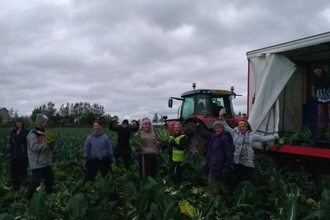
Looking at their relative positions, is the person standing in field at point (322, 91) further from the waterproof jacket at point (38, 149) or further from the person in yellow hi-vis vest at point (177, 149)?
the waterproof jacket at point (38, 149)

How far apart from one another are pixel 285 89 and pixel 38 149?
5.42 metres

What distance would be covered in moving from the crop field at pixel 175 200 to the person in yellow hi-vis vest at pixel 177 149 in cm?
38

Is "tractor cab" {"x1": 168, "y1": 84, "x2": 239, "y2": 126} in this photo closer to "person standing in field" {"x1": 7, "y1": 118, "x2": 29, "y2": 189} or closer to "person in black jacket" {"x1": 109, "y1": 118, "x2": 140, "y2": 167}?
"person in black jacket" {"x1": 109, "y1": 118, "x2": 140, "y2": 167}

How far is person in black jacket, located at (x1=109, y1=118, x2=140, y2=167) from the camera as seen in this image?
29.8 feet

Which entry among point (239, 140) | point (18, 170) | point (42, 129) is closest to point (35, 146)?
point (42, 129)

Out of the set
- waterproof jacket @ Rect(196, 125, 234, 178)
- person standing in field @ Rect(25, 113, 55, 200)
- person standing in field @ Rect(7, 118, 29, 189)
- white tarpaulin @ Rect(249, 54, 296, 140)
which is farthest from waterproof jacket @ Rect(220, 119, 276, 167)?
person standing in field @ Rect(7, 118, 29, 189)

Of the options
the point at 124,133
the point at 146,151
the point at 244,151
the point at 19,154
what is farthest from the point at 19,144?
the point at 244,151

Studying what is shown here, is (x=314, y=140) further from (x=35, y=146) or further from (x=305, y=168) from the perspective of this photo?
(x=35, y=146)

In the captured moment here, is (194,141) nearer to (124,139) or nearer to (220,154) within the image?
(124,139)

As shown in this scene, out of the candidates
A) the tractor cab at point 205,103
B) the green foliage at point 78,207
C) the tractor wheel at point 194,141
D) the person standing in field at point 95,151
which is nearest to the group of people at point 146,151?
the person standing in field at point 95,151

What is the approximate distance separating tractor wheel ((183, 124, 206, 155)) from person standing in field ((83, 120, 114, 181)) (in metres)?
3.54

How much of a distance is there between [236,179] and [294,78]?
319 centimetres

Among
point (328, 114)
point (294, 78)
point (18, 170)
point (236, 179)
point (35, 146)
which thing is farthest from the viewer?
point (294, 78)

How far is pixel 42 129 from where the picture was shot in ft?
21.8
